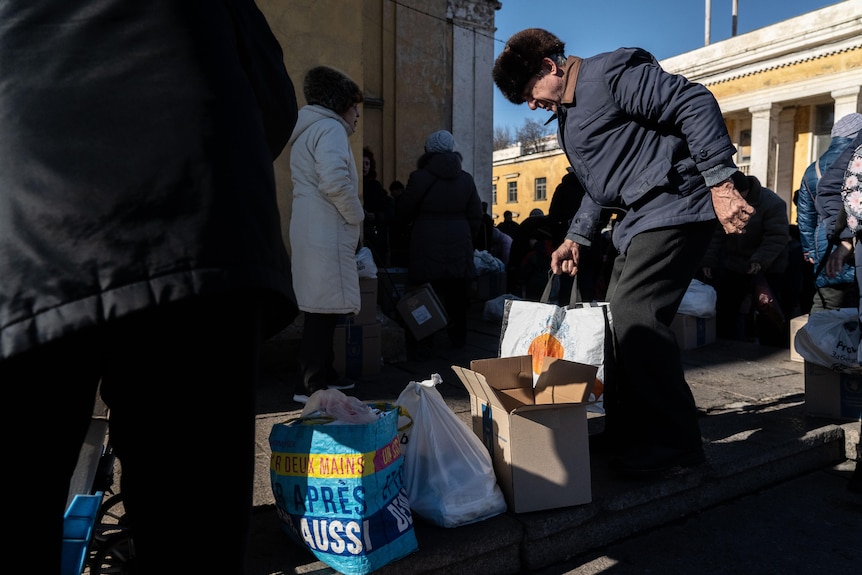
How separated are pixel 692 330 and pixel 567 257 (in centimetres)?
339

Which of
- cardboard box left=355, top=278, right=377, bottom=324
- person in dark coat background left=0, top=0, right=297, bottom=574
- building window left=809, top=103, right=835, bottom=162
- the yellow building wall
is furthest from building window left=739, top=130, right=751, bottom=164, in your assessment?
person in dark coat background left=0, top=0, right=297, bottom=574

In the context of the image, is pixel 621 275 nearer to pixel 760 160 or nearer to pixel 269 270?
pixel 269 270

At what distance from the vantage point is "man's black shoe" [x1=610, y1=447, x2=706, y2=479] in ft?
8.91

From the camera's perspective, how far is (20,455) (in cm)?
98

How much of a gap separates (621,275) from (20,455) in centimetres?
240

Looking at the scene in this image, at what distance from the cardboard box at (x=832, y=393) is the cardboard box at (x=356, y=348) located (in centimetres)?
271

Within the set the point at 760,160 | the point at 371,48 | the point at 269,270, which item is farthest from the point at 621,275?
the point at 760,160

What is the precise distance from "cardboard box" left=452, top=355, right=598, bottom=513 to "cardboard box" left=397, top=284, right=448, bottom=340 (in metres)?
2.75

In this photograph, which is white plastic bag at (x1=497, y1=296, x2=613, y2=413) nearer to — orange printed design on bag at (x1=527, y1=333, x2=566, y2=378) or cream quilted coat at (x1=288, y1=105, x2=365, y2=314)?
orange printed design on bag at (x1=527, y1=333, x2=566, y2=378)

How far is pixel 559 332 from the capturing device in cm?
335

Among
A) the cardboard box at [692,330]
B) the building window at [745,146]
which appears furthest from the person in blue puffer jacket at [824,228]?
the building window at [745,146]

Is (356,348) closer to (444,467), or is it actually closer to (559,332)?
(559,332)

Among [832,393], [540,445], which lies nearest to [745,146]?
[832,393]

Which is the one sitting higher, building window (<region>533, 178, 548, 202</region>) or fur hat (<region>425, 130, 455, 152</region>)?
building window (<region>533, 178, 548, 202</region>)
